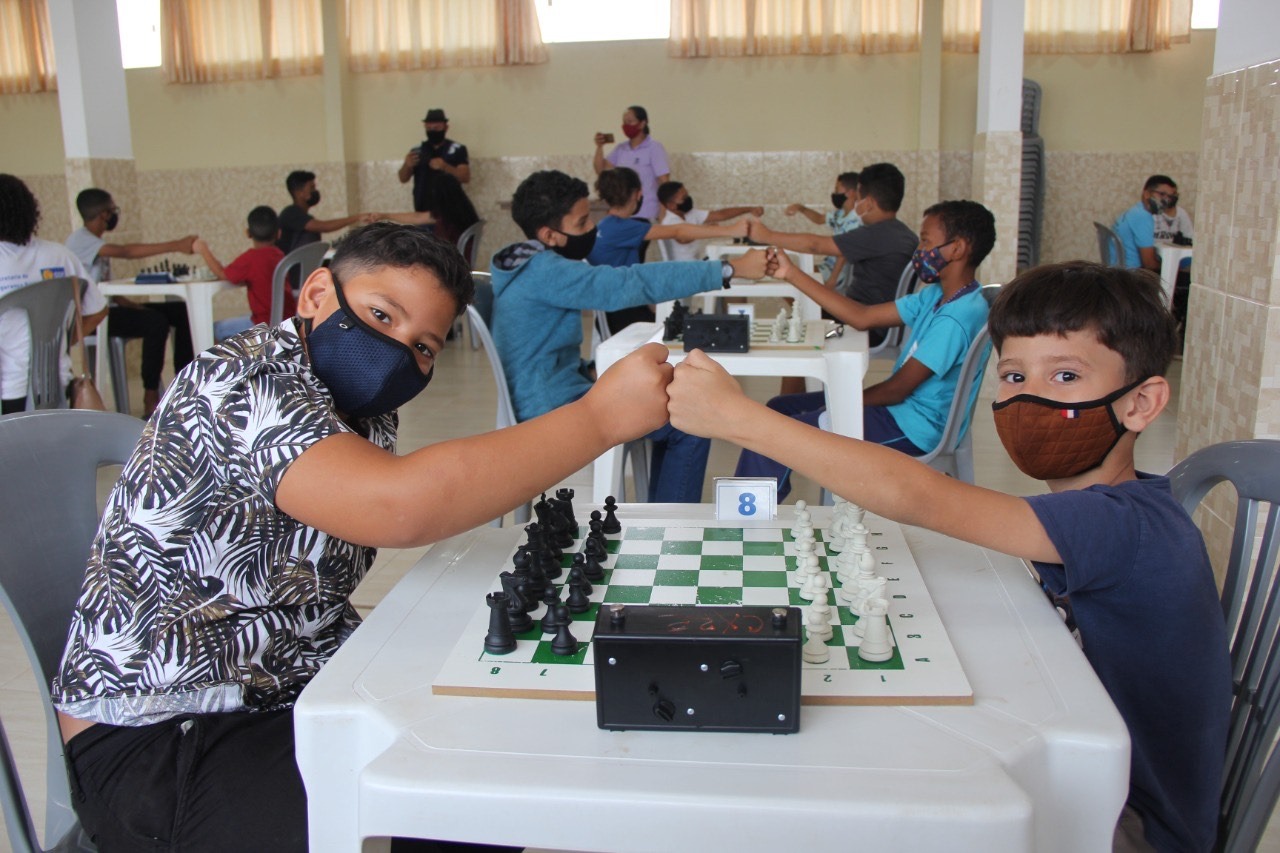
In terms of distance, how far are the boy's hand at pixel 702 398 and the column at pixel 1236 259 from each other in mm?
1551

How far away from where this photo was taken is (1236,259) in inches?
100

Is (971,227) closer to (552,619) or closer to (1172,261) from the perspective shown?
(552,619)

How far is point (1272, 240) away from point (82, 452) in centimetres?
233

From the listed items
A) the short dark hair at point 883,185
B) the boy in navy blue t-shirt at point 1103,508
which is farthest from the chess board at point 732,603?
the short dark hair at point 883,185

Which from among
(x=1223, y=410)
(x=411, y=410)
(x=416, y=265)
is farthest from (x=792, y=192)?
(x=416, y=265)

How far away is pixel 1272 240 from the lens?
7.71 feet

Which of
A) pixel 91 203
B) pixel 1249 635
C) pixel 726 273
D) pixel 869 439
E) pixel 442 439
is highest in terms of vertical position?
pixel 91 203

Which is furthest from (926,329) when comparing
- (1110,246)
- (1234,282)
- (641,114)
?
(641,114)

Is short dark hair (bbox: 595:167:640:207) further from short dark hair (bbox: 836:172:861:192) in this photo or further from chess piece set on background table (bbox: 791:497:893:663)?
chess piece set on background table (bbox: 791:497:893:663)

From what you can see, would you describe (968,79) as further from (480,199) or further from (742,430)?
(742,430)

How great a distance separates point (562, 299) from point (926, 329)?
1.11 m

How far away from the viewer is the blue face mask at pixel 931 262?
3406 mm

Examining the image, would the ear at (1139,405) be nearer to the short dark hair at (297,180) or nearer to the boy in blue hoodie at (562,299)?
the boy in blue hoodie at (562,299)

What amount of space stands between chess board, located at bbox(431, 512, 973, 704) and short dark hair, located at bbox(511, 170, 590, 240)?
217 centimetres
